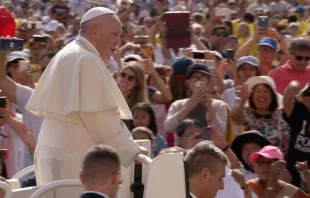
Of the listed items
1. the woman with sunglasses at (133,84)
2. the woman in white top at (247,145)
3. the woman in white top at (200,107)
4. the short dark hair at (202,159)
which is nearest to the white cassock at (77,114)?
the short dark hair at (202,159)

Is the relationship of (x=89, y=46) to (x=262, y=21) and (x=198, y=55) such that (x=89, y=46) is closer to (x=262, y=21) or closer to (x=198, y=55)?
(x=198, y=55)

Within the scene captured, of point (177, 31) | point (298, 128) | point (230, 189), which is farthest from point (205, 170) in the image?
point (177, 31)

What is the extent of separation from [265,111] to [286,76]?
1.35 metres

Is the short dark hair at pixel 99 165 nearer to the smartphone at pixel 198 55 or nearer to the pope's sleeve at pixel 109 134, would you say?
the pope's sleeve at pixel 109 134

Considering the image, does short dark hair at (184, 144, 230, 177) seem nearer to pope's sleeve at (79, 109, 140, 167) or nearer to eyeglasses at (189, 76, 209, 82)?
pope's sleeve at (79, 109, 140, 167)

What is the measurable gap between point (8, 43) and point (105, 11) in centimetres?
128

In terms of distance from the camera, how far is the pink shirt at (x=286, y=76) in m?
9.10

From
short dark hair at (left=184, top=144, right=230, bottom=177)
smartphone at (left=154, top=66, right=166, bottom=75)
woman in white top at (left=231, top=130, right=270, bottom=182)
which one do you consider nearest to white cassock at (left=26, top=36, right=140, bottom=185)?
short dark hair at (left=184, top=144, right=230, bottom=177)

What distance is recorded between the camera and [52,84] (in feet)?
17.0

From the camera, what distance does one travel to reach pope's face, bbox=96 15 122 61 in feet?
17.2

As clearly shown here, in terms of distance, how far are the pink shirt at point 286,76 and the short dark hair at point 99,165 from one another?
4.96 metres

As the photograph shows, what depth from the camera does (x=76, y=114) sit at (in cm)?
511

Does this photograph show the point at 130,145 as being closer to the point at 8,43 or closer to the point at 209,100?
the point at 8,43

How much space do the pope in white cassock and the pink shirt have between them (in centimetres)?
422
